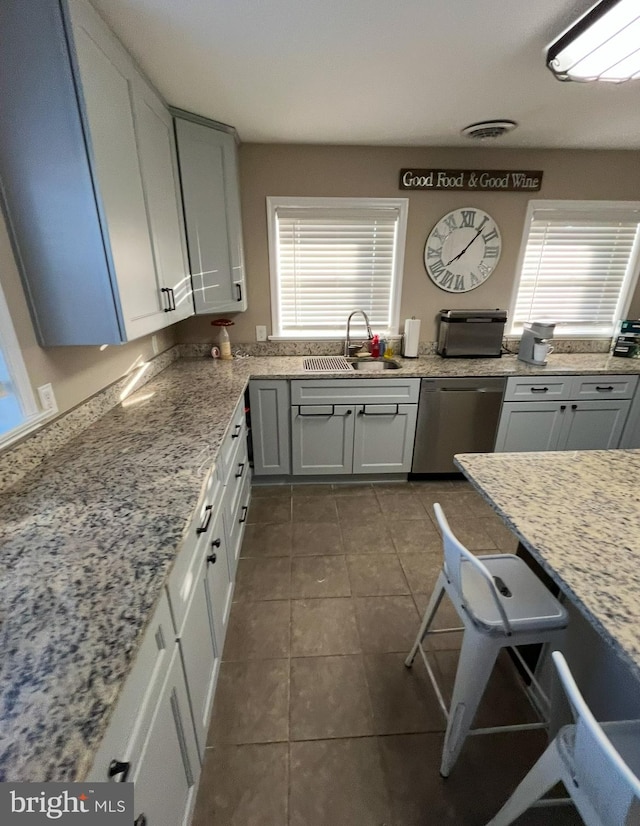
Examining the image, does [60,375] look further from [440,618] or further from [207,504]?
[440,618]

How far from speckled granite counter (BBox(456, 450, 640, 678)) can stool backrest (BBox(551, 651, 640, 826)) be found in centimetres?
13

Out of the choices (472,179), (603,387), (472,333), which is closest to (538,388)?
(603,387)

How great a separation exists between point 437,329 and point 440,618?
7.15 feet

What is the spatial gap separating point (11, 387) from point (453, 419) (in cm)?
255

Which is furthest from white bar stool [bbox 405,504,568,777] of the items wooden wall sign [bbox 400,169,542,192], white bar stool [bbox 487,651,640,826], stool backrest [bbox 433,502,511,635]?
wooden wall sign [bbox 400,169,542,192]

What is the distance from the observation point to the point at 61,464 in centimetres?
136

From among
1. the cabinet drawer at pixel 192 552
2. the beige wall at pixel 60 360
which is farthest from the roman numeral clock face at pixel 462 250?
the cabinet drawer at pixel 192 552

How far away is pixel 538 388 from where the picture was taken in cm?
269

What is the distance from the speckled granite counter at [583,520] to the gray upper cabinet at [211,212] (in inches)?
77.0

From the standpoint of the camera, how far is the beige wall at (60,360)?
1265 mm

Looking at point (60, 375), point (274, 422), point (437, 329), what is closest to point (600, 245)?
point (437, 329)

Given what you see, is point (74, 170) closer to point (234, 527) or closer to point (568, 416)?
point (234, 527)

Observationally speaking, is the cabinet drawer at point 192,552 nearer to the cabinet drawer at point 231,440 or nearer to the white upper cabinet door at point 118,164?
the cabinet drawer at point 231,440

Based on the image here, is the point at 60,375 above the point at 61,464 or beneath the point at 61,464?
above
